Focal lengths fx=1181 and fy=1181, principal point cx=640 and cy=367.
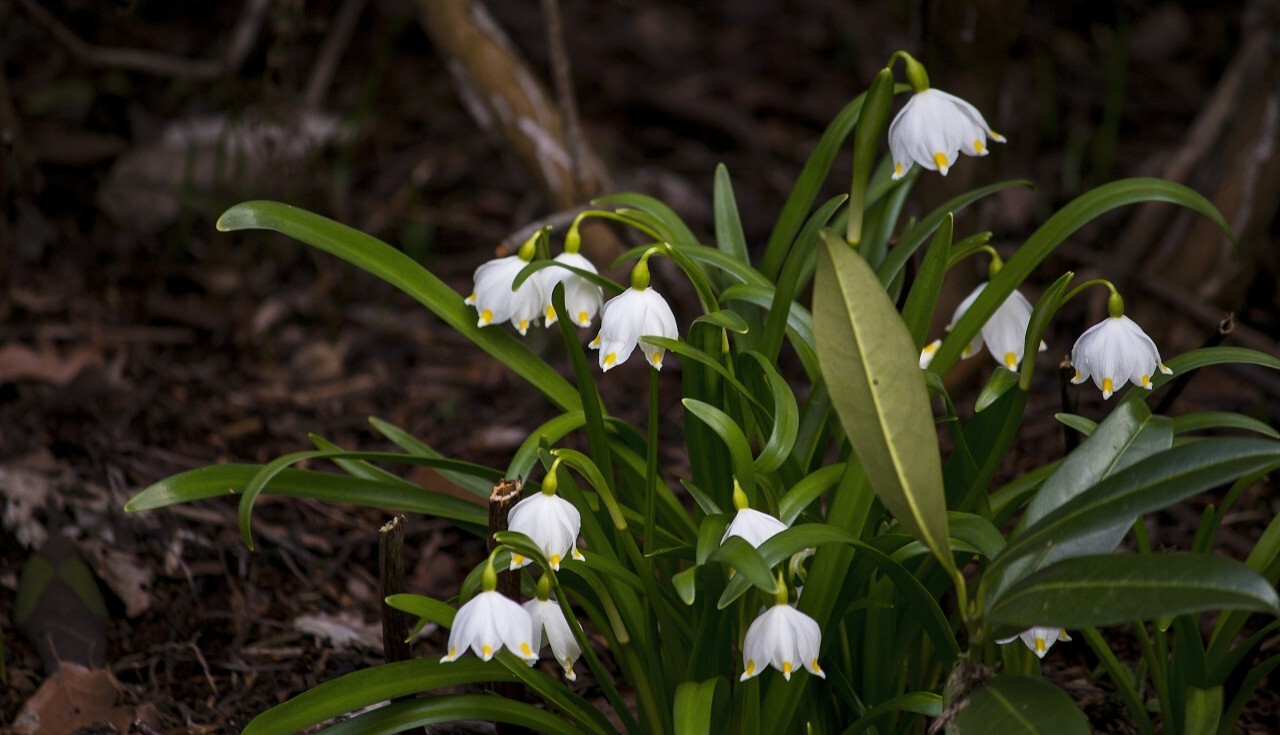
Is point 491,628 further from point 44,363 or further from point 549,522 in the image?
point 44,363

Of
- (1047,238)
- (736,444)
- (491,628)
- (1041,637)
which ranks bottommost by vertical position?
(491,628)

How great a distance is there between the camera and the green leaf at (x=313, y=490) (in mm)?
1655

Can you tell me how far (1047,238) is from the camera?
175 cm

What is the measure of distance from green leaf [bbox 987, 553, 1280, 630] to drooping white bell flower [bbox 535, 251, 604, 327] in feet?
2.41

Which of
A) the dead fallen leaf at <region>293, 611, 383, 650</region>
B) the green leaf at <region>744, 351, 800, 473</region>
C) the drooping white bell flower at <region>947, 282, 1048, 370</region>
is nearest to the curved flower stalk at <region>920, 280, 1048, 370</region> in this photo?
the drooping white bell flower at <region>947, 282, 1048, 370</region>

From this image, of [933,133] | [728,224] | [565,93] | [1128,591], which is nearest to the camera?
[1128,591]

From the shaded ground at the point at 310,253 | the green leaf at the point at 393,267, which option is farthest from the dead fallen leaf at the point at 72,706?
the green leaf at the point at 393,267

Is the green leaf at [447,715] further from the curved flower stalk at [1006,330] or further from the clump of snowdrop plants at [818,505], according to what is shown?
the curved flower stalk at [1006,330]

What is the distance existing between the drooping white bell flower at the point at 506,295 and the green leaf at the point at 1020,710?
0.81 m

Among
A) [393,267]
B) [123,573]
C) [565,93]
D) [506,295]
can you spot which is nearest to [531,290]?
[506,295]

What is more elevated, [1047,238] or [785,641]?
[1047,238]

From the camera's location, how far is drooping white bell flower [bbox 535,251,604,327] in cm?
175

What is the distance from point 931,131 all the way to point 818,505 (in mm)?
613

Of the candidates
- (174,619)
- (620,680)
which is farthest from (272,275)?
(620,680)
